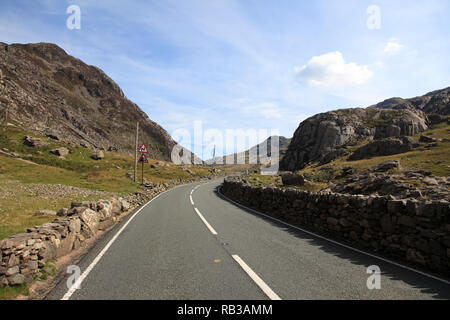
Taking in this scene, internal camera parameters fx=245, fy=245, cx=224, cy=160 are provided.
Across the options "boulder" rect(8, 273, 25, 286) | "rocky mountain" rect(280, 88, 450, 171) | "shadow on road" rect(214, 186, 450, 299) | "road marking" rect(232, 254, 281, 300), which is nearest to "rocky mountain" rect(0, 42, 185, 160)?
"boulder" rect(8, 273, 25, 286)

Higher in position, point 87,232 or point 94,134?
point 94,134

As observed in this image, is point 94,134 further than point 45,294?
Yes

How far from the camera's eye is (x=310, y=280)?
196 inches

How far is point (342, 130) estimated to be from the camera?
286ft

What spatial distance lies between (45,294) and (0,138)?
154 ft

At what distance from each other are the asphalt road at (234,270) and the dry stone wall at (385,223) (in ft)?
2.65

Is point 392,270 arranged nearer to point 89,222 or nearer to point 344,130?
point 89,222

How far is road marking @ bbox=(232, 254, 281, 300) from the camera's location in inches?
168

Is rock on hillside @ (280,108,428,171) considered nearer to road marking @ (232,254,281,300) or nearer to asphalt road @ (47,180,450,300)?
asphalt road @ (47,180,450,300)

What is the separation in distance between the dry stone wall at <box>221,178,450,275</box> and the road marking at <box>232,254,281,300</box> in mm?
4206

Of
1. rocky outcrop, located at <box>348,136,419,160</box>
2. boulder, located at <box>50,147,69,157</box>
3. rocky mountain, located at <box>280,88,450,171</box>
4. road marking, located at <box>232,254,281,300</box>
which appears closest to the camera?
road marking, located at <box>232,254,281,300</box>

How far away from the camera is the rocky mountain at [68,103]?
234 feet
